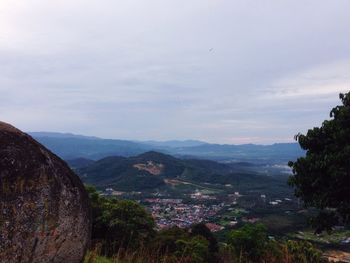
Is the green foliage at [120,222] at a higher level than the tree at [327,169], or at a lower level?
lower

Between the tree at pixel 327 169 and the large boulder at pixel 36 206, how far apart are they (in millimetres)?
10712

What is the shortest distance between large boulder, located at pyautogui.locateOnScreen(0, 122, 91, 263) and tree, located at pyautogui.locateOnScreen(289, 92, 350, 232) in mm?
10712

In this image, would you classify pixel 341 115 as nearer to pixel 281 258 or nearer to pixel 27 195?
Result: pixel 281 258

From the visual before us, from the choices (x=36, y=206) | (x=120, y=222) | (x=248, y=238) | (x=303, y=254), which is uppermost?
(x=36, y=206)

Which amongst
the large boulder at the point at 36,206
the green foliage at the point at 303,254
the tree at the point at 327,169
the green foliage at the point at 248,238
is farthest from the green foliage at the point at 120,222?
the large boulder at the point at 36,206

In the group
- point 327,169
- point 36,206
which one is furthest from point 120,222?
point 36,206

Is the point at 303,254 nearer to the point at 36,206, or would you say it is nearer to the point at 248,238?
the point at 36,206

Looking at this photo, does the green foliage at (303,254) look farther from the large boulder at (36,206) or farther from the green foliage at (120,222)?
the green foliage at (120,222)

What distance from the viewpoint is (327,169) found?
1500 cm

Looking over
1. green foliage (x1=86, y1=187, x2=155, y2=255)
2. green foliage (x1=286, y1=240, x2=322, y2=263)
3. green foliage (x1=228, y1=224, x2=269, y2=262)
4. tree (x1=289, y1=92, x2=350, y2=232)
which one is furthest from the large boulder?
green foliage (x1=228, y1=224, x2=269, y2=262)

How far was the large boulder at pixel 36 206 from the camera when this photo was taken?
5.09 metres

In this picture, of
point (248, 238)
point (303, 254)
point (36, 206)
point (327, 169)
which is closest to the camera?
point (36, 206)

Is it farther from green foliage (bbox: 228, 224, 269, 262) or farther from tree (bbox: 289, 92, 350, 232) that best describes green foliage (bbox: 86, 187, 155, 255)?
tree (bbox: 289, 92, 350, 232)

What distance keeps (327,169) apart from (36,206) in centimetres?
1221
